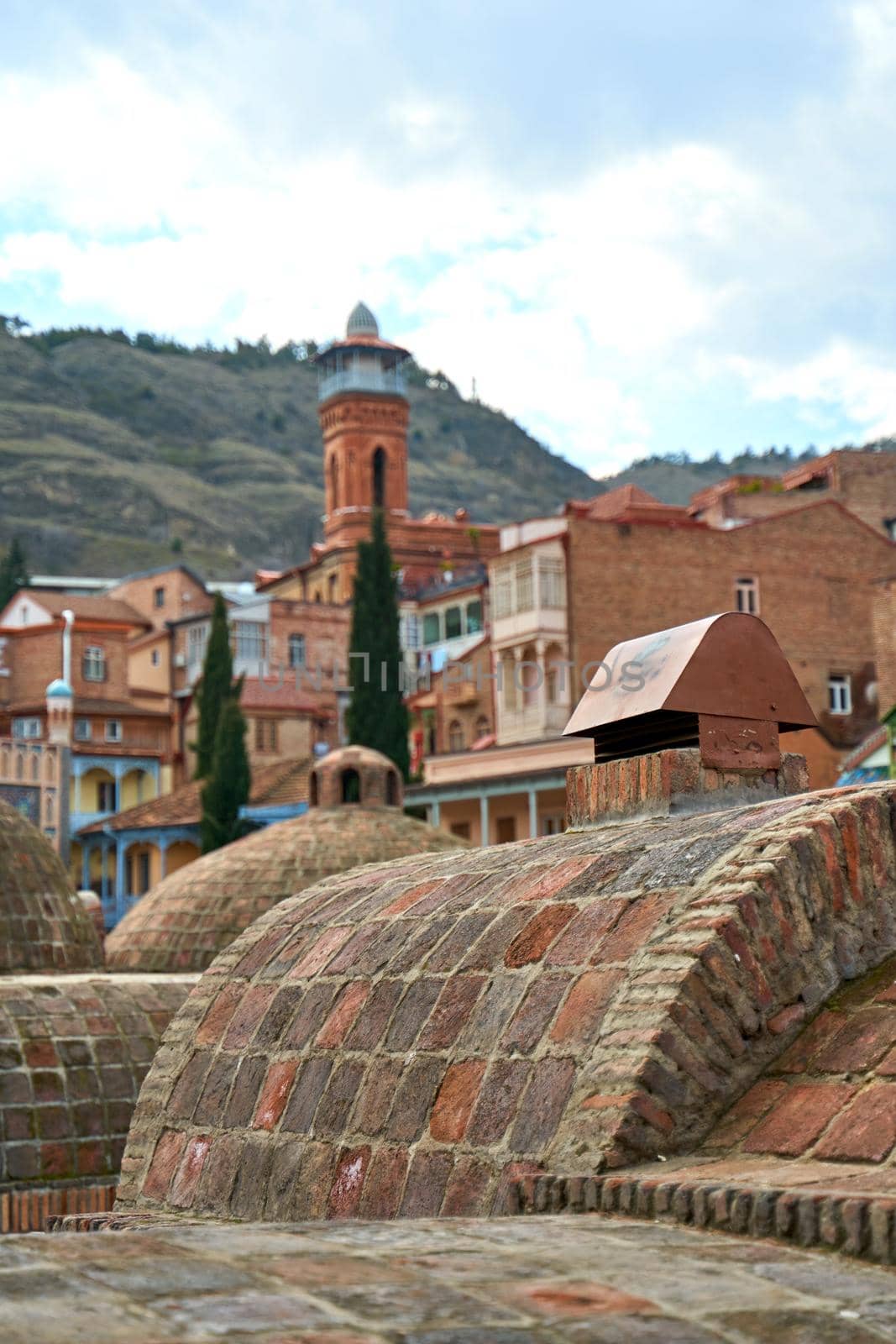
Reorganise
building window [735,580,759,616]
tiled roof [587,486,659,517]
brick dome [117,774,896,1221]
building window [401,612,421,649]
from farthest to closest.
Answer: building window [401,612,421,649], tiled roof [587,486,659,517], building window [735,580,759,616], brick dome [117,774,896,1221]

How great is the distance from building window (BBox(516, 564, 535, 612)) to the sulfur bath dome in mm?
19713

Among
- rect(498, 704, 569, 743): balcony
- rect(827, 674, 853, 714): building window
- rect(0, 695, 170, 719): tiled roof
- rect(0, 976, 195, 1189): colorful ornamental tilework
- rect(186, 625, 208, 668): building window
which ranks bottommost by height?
rect(0, 976, 195, 1189): colorful ornamental tilework

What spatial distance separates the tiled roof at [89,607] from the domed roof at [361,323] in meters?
16.2

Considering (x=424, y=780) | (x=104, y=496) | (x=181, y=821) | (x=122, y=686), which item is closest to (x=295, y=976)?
(x=424, y=780)

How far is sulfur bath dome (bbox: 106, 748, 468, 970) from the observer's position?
2558 centimetres

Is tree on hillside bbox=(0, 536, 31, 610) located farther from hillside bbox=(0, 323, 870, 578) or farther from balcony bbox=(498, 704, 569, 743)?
A: balcony bbox=(498, 704, 569, 743)

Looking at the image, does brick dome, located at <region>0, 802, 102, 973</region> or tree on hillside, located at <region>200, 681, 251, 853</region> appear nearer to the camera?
brick dome, located at <region>0, 802, 102, 973</region>

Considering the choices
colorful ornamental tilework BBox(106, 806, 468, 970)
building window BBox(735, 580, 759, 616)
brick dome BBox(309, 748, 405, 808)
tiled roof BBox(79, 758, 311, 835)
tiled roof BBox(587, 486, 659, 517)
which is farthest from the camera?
tiled roof BBox(587, 486, 659, 517)

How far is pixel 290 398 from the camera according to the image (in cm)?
15400

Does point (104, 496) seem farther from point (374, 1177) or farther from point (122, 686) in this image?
point (374, 1177)

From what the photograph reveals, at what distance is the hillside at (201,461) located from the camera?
4368 inches

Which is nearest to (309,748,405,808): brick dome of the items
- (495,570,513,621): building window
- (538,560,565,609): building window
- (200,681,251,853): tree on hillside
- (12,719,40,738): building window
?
(538,560,565,609): building window

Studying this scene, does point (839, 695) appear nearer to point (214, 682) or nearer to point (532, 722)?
point (532, 722)

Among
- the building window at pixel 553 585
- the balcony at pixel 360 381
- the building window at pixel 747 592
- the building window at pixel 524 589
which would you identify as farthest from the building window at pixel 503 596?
the balcony at pixel 360 381
